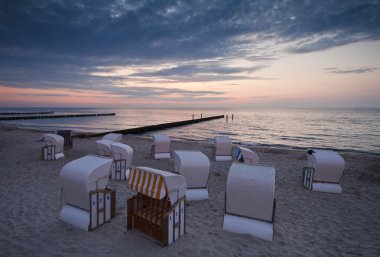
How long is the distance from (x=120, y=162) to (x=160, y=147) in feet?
15.8

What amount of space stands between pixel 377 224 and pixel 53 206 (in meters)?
9.73

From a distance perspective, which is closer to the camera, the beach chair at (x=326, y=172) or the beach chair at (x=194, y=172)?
the beach chair at (x=194, y=172)

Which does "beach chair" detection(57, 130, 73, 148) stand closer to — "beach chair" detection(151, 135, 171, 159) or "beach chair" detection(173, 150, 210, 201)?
"beach chair" detection(151, 135, 171, 159)

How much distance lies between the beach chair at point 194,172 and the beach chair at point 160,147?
21.8ft

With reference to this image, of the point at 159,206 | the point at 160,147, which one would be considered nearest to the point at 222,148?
the point at 160,147

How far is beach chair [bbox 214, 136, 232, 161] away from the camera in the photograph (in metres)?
14.9

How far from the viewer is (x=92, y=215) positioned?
6043 mm

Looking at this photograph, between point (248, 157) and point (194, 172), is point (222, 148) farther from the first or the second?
point (194, 172)

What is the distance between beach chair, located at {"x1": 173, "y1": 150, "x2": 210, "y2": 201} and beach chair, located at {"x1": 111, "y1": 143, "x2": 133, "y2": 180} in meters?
3.17

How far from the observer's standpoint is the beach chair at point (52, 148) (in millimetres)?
13797

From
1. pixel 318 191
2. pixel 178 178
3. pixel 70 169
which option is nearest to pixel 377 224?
pixel 318 191

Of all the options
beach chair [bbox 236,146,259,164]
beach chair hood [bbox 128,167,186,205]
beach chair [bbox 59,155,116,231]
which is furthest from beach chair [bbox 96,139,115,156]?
beach chair hood [bbox 128,167,186,205]

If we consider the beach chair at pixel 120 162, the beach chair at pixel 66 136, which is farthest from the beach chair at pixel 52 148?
the beach chair at pixel 120 162

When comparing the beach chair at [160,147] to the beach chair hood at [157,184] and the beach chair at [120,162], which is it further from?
the beach chair hood at [157,184]
